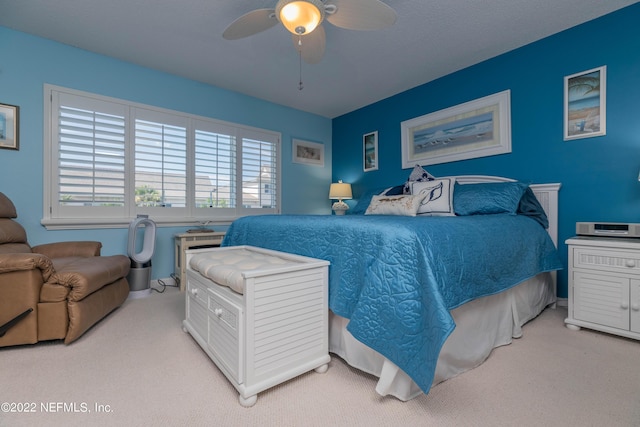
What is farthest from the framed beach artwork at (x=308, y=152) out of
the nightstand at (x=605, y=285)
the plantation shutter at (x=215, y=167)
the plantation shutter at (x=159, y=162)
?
the nightstand at (x=605, y=285)

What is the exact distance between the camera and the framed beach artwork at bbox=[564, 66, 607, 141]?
2.32 metres

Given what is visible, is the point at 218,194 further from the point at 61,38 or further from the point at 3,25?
the point at 3,25

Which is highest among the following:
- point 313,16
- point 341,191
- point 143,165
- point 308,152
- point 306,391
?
point 313,16

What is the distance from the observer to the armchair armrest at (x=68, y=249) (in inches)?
94.1

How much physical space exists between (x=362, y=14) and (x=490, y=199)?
1.71 m

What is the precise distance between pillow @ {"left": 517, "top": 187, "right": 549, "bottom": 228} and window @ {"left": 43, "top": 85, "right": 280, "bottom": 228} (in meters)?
3.02

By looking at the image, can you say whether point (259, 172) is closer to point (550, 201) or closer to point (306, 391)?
point (306, 391)

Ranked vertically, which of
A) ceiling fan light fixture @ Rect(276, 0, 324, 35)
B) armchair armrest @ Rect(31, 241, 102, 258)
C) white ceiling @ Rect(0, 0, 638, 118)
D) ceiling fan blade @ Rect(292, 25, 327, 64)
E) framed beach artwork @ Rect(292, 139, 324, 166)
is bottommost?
armchair armrest @ Rect(31, 241, 102, 258)

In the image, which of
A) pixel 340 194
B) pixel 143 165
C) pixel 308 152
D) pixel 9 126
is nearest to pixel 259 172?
pixel 308 152

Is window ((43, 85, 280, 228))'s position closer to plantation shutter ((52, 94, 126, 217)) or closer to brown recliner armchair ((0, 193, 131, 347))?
plantation shutter ((52, 94, 126, 217))

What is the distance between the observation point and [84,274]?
1850 mm

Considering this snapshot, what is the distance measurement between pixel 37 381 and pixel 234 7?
103 inches

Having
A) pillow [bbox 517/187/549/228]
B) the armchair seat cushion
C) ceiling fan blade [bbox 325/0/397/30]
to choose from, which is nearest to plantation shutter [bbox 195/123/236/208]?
the armchair seat cushion

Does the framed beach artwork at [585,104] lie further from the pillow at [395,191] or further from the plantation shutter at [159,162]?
the plantation shutter at [159,162]
